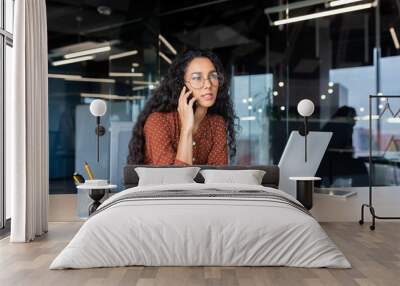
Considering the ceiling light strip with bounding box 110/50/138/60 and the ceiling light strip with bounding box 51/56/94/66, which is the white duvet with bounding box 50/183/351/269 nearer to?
the ceiling light strip with bounding box 110/50/138/60

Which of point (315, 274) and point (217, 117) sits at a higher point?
point (217, 117)

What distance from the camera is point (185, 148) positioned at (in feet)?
20.3

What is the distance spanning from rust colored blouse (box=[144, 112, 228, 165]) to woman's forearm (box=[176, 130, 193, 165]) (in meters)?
0.04

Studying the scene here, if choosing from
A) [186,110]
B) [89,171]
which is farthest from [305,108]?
[89,171]

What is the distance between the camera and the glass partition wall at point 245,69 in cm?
657

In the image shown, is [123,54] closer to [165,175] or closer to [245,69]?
[245,69]

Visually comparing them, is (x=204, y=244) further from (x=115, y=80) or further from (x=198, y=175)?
(x=115, y=80)

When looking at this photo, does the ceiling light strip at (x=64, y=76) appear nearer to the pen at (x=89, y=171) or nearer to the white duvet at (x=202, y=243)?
the pen at (x=89, y=171)

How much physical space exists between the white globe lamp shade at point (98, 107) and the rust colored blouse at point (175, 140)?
22.2 inches

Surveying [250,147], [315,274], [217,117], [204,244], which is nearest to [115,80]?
[217,117]

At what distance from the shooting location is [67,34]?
22.4 ft

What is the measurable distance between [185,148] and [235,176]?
35.6 inches

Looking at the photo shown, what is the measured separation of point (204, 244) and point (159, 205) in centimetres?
→ 49

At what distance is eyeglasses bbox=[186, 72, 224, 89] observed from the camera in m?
6.29
